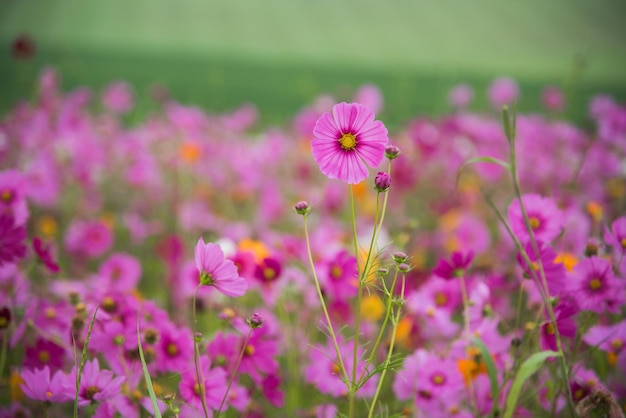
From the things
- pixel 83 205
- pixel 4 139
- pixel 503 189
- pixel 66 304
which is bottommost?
pixel 66 304

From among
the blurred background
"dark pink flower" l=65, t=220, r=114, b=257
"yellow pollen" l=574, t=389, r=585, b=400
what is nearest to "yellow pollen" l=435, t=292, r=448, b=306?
"yellow pollen" l=574, t=389, r=585, b=400

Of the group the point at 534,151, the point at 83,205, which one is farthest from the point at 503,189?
the point at 83,205

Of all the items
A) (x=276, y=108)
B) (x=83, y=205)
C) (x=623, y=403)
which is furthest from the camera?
(x=276, y=108)

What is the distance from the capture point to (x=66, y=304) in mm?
1045

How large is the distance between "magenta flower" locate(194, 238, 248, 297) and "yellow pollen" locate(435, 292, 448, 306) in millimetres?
543

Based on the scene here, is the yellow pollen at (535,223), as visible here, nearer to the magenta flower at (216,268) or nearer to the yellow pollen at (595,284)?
the yellow pollen at (595,284)

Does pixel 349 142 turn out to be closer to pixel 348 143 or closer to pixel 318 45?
pixel 348 143

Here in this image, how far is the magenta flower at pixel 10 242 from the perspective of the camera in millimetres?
854

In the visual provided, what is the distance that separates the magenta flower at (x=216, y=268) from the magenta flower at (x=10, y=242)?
1.14ft

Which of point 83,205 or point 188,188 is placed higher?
point 188,188

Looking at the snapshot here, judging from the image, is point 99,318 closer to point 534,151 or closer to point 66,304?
point 66,304

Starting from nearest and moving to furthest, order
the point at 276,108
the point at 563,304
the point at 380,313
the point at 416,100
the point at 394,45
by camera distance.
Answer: the point at 563,304 < the point at 380,313 < the point at 276,108 < the point at 416,100 < the point at 394,45

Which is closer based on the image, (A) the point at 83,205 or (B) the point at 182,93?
(A) the point at 83,205

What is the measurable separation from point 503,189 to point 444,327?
1439 mm
